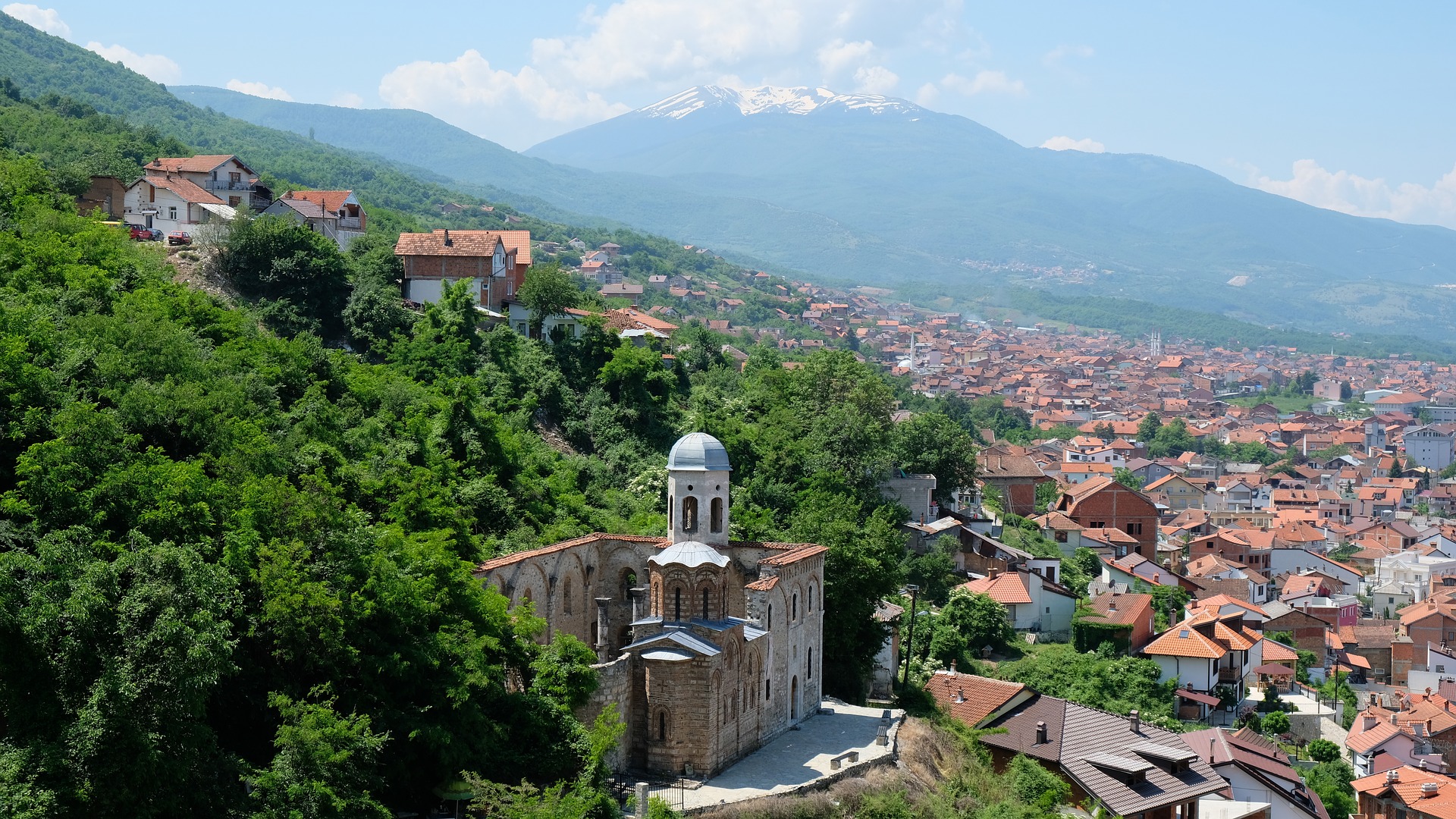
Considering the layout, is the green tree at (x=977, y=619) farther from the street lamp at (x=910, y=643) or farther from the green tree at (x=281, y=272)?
the green tree at (x=281, y=272)

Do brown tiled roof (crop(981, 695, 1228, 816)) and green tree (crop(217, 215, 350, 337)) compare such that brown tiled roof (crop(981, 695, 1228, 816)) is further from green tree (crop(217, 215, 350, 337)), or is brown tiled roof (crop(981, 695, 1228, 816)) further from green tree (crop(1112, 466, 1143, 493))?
green tree (crop(1112, 466, 1143, 493))

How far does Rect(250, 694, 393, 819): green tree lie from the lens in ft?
59.0

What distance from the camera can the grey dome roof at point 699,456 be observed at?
2603 centimetres

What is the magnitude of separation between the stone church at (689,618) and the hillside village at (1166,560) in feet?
1.68

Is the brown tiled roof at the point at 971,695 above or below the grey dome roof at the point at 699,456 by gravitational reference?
below

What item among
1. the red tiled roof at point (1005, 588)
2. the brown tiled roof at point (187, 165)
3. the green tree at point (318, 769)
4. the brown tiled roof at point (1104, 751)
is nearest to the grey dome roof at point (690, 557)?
the green tree at point (318, 769)

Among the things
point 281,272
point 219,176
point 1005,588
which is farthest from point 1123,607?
point 219,176

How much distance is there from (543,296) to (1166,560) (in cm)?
3512

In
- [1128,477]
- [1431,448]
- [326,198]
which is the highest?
[326,198]

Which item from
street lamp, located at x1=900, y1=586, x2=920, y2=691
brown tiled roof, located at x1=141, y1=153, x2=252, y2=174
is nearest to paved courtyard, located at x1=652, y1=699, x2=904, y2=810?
street lamp, located at x1=900, y1=586, x2=920, y2=691

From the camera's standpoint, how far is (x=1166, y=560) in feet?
216

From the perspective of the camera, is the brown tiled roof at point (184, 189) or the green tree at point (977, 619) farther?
the brown tiled roof at point (184, 189)

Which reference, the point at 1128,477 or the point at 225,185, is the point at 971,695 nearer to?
the point at 225,185

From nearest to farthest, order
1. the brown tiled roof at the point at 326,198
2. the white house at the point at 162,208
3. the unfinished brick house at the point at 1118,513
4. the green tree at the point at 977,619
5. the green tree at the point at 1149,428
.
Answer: the green tree at the point at 977,619
the white house at the point at 162,208
the brown tiled roof at the point at 326,198
the unfinished brick house at the point at 1118,513
the green tree at the point at 1149,428
